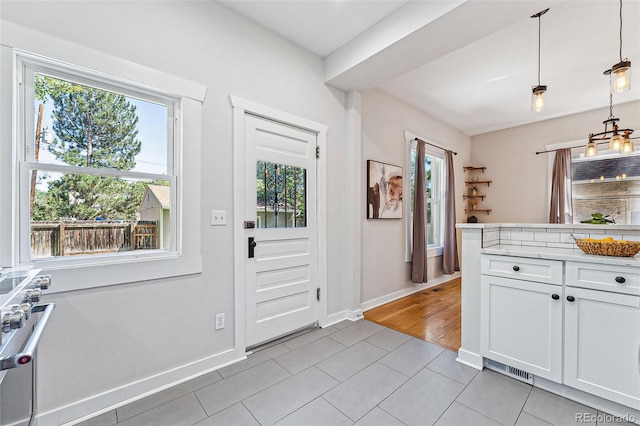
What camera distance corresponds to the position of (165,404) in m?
1.71

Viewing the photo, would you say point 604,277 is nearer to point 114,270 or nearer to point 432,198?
point 114,270

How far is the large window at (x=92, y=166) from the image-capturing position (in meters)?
1.54

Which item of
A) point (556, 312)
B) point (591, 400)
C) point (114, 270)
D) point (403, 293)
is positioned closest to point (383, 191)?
point (403, 293)

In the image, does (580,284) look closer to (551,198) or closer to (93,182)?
(93,182)

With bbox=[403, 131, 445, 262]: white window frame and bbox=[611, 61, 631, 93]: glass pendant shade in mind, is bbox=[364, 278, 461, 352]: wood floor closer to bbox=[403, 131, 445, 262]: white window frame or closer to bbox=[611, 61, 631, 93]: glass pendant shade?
bbox=[403, 131, 445, 262]: white window frame

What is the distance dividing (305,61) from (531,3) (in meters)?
1.85

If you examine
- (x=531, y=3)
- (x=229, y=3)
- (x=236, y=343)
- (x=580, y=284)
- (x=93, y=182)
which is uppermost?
(x=229, y=3)

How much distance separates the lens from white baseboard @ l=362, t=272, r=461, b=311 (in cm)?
345

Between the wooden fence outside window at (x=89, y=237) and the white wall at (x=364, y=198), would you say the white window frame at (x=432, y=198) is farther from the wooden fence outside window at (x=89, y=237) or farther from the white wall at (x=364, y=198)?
the wooden fence outside window at (x=89, y=237)

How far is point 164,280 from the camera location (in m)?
1.89

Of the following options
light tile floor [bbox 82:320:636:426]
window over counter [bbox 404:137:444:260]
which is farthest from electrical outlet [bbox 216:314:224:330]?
window over counter [bbox 404:137:444:260]

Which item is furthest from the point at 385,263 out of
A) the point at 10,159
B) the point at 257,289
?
the point at 10,159

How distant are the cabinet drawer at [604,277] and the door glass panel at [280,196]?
6.87 feet

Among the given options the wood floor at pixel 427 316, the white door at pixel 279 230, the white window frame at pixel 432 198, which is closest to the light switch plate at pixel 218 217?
the white door at pixel 279 230
